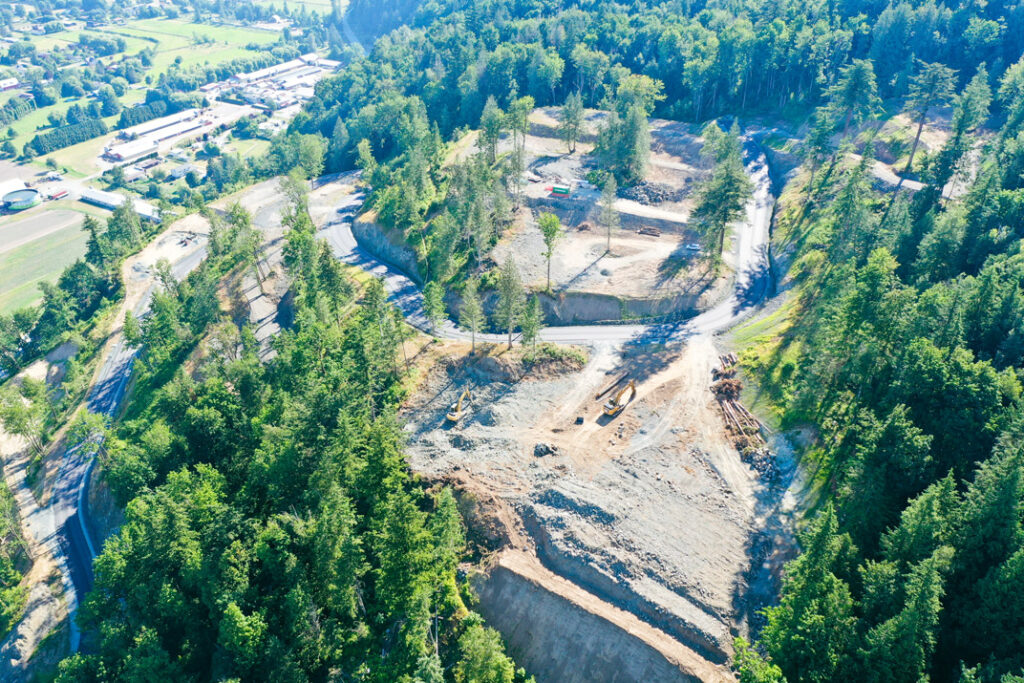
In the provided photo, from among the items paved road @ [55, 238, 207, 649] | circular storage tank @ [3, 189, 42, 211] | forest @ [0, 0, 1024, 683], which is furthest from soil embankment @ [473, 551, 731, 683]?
circular storage tank @ [3, 189, 42, 211]

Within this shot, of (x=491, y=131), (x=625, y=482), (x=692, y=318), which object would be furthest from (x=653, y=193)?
(x=625, y=482)

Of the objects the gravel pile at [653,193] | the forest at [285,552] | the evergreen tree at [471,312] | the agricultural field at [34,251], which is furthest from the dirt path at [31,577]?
the gravel pile at [653,193]

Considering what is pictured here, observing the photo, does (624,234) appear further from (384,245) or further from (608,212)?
(384,245)

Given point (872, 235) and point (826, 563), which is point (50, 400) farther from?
point (872, 235)

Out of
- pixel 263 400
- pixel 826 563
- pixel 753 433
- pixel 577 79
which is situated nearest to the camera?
pixel 826 563

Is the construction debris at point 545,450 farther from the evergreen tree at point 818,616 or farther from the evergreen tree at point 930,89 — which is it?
the evergreen tree at point 930,89

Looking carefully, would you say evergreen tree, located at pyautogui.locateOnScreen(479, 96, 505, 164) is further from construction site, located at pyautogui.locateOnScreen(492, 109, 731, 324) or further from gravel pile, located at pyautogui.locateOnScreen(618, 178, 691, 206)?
gravel pile, located at pyautogui.locateOnScreen(618, 178, 691, 206)

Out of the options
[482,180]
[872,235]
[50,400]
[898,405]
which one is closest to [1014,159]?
[872,235]

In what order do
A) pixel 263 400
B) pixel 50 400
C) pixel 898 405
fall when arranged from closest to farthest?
pixel 898 405, pixel 263 400, pixel 50 400
